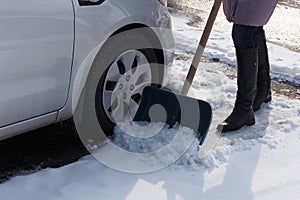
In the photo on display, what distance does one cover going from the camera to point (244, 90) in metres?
3.93

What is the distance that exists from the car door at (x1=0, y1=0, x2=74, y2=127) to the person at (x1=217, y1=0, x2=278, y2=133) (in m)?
1.25

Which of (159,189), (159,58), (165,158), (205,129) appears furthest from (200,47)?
(159,189)

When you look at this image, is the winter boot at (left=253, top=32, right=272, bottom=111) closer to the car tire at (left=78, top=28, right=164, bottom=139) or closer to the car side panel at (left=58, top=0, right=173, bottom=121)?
the car tire at (left=78, top=28, right=164, bottom=139)

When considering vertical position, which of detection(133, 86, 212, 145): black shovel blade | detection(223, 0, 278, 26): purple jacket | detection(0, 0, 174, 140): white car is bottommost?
detection(133, 86, 212, 145): black shovel blade

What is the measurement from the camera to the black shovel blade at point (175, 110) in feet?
11.9

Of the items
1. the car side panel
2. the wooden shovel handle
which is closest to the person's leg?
the wooden shovel handle

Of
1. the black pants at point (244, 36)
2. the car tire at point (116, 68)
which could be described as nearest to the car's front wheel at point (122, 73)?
the car tire at point (116, 68)

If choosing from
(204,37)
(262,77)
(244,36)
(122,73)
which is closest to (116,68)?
(122,73)

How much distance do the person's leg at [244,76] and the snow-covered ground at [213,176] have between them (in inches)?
3.5

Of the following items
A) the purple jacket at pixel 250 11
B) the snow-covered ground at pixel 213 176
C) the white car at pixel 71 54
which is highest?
the purple jacket at pixel 250 11

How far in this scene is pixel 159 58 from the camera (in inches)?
158

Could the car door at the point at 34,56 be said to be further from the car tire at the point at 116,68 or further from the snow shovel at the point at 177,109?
the snow shovel at the point at 177,109

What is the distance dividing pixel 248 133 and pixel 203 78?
4.02ft

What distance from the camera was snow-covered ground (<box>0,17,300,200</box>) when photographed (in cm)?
307
